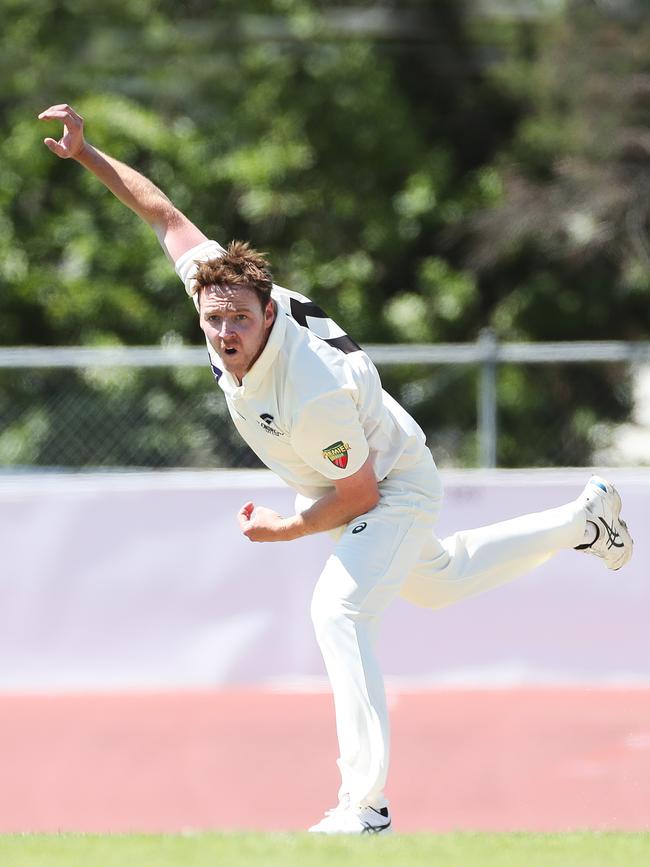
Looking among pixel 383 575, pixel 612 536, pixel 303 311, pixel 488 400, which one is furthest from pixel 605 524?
pixel 488 400

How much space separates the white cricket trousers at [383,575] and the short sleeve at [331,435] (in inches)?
11.8

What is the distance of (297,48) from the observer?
14.5 metres

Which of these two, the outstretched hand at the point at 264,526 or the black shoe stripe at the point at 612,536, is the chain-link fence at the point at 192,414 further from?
the outstretched hand at the point at 264,526

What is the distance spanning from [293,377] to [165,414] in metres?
5.04

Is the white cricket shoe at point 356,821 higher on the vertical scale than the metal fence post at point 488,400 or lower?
lower

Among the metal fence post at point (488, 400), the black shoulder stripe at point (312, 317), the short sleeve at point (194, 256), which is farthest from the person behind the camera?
the metal fence post at point (488, 400)

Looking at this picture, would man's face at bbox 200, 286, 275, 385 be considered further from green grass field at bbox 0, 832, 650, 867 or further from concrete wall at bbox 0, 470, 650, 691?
concrete wall at bbox 0, 470, 650, 691

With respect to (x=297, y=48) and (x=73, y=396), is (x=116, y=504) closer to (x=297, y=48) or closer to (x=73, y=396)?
(x=73, y=396)

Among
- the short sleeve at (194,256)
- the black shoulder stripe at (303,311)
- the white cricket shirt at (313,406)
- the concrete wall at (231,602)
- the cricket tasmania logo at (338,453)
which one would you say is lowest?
the concrete wall at (231,602)

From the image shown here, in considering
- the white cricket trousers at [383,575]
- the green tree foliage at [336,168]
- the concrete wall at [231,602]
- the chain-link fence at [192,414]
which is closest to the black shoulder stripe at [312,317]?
the white cricket trousers at [383,575]

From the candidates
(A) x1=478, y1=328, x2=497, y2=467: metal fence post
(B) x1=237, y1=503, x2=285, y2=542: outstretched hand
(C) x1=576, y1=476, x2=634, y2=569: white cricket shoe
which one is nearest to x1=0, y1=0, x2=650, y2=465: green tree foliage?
(A) x1=478, y1=328, x2=497, y2=467: metal fence post

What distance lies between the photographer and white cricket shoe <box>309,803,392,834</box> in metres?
4.84

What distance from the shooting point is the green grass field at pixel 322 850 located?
3.91 m

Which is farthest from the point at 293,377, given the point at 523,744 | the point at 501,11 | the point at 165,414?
the point at 501,11
